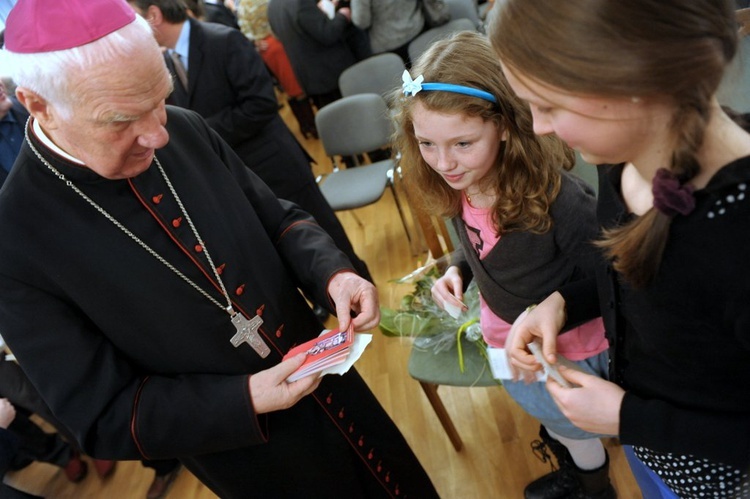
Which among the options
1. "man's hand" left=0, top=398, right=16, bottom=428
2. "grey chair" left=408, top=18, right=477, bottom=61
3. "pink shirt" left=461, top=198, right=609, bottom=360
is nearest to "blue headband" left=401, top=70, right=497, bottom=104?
"pink shirt" left=461, top=198, right=609, bottom=360

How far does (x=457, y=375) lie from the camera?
2.16 meters

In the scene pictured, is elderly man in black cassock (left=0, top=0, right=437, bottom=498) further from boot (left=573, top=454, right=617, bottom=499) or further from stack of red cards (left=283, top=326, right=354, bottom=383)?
boot (left=573, top=454, right=617, bottom=499)

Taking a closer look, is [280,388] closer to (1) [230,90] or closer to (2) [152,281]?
(2) [152,281]

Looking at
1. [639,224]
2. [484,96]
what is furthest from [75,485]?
[639,224]

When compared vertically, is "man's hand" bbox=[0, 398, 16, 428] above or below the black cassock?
below

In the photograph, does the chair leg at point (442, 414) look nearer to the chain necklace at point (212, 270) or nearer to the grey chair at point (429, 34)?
the chain necklace at point (212, 270)

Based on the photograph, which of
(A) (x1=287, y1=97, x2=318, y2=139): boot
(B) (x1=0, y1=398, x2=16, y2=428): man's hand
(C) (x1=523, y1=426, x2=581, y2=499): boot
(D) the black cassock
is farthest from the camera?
(A) (x1=287, y1=97, x2=318, y2=139): boot

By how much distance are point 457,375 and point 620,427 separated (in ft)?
→ 3.80

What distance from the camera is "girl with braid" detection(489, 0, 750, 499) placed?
2.40 feet

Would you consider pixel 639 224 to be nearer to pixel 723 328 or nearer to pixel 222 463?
pixel 723 328

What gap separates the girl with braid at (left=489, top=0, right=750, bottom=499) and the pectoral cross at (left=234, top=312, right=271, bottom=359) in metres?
0.87

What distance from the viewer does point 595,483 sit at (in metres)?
1.98

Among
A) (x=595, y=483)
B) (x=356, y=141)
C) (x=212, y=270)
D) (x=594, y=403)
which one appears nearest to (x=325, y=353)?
(x=212, y=270)

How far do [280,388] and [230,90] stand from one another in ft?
7.30
